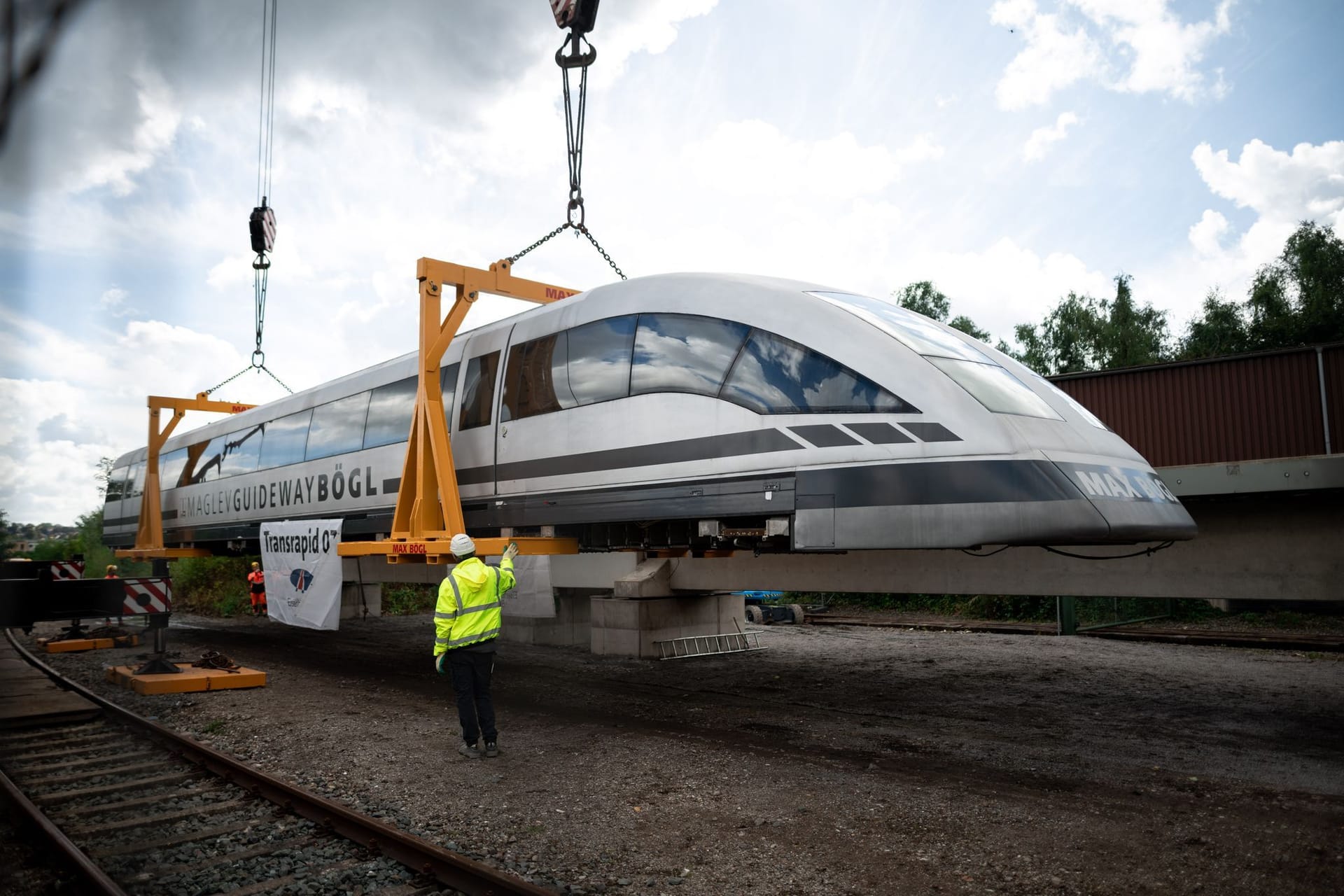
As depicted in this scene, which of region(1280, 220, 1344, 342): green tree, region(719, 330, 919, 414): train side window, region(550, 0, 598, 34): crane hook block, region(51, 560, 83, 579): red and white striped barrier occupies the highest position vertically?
region(1280, 220, 1344, 342): green tree

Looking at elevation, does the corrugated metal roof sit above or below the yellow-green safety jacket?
above

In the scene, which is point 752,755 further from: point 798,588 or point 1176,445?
point 1176,445

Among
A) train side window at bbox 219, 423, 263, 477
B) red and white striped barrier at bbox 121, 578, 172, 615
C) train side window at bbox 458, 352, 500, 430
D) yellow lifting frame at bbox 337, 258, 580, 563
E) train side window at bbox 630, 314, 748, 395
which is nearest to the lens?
train side window at bbox 630, 314, 748, 395

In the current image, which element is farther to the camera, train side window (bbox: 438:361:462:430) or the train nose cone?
train side window (bbox: 438:361:462:430)

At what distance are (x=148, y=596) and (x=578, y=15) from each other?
10.5 metres

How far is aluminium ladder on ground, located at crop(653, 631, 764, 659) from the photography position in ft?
50.4

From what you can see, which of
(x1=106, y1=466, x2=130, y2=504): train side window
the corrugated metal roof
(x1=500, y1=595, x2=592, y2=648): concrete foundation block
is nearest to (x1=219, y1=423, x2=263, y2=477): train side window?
(x1=500, y1=595, x2=592, y2=648): concrete foundation block

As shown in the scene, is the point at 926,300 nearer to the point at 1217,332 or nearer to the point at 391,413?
the point at 1217,332

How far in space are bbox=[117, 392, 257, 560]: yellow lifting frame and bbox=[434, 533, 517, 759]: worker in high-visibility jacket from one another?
13.3 m

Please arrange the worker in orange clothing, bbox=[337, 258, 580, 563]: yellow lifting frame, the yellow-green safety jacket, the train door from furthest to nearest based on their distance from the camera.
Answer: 1. the worker in orange clothing
2. the train door
3. bbox=[337, 258, 580, 563]: yellow lifting frame
4. the yellow-green safety jacket

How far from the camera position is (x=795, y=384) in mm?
6801

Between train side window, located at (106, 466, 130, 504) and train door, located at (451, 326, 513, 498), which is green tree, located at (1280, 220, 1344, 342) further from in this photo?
train side window, located at (106, 466, 130, 504)

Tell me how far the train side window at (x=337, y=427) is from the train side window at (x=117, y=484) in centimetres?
1260

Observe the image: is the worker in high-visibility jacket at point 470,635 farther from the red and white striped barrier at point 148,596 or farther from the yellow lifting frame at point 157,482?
the yellow lifting frame at point 157,482
